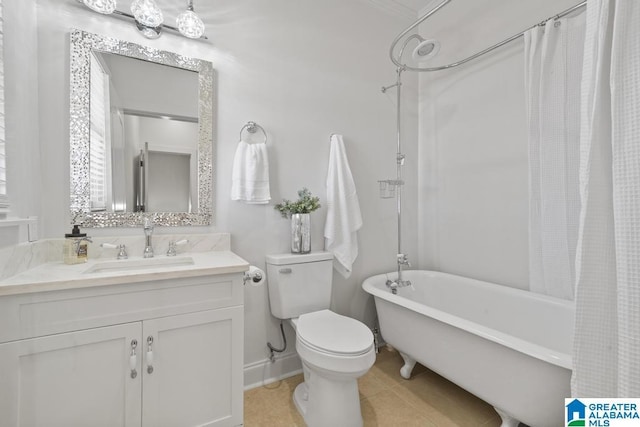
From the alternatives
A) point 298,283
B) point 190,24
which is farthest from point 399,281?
point 190,24

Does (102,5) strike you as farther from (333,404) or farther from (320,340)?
(333,404)

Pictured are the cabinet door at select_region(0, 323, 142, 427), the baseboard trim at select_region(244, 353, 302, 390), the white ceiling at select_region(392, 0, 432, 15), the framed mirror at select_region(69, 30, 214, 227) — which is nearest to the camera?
the cabinet door at select_region(0, 323, 142, 427)

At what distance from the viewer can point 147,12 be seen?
56.2 inches

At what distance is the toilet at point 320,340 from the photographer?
51.1 inches

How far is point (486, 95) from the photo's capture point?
2.10 m

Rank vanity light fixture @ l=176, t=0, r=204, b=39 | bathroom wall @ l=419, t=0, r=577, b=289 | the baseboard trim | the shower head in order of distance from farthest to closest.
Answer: bathroom wall @ l=419, t=0, r=577, b=289 < the baseboard trim < the shower head < vanity light fixture @ l=176, t=0, r=204, b=39

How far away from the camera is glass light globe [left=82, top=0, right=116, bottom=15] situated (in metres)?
1.34

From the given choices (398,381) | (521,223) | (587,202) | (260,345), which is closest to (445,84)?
(521,223)

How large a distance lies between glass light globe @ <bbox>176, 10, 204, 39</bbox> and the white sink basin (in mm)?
1228

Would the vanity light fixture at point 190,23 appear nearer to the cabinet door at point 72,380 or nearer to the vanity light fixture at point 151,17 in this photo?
the vanity light fixture at point 151,17

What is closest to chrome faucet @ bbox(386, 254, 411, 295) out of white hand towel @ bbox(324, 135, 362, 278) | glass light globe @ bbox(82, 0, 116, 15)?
white hand towel @ bbox(324, 135, 362, 278)

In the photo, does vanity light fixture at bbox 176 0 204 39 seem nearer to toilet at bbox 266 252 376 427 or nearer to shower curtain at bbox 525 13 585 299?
toilet at bbox 266 252 376 427

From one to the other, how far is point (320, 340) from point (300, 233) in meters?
0.69

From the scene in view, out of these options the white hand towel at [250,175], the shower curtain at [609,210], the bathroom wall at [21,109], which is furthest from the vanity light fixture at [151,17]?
the shower curtain at [609,210]
